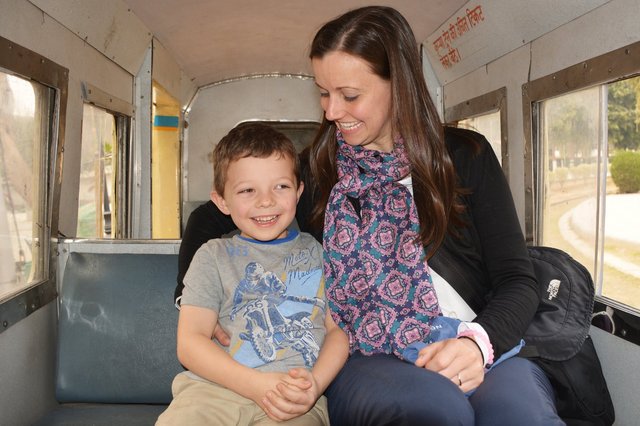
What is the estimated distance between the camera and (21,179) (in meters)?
2.78

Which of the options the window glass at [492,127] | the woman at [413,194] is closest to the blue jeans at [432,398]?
the woman at [413,194]

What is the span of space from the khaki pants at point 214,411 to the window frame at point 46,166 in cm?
102

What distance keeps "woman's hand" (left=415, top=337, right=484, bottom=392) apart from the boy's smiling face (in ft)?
2.06

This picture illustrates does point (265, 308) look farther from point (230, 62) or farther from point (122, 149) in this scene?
point (230, 62)

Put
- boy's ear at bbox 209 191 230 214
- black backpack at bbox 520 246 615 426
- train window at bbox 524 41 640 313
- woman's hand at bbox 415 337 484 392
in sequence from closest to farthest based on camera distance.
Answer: woman's hand at bbox 415 337 484 392
black backpack at bbox 520 246 615 426
boy's ear at bbox 209 191 230 214
train window at bbox 524 41 640 313

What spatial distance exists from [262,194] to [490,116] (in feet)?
7.91

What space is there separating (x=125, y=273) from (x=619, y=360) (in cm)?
196

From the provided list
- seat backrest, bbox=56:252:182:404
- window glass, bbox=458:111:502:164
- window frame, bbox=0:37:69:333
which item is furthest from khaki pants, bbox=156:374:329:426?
window glass, bbox=458:111:502:164

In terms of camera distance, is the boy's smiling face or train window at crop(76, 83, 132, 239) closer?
the boy's smiling face

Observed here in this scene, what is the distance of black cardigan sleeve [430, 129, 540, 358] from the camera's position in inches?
74.2

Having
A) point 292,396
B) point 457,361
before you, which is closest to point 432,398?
point 457,361

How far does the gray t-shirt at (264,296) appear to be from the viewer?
1.86 metres

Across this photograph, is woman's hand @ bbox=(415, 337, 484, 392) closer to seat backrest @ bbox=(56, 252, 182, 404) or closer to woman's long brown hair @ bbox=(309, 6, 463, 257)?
woman's long brown hair @ bbox=(309, 6, 463, 257)

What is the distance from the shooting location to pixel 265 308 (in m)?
1.91
